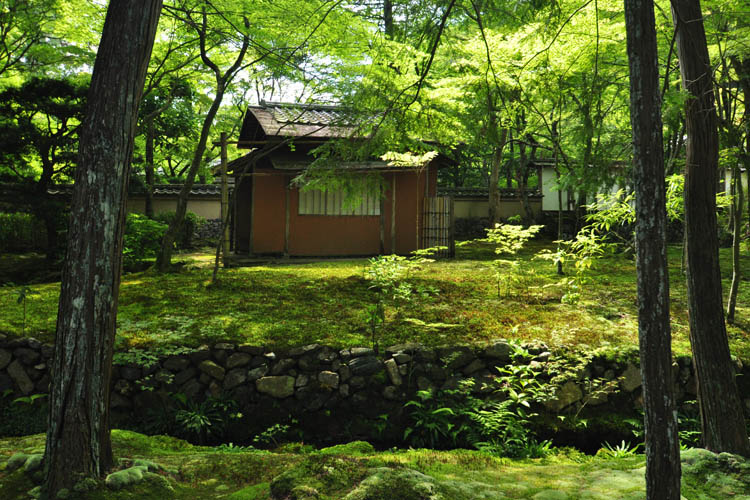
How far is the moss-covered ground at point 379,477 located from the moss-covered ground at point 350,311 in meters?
1.87

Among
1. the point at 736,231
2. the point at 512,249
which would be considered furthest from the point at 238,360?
the point at 736,231

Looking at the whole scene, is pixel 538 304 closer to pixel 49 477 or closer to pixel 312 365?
pixel 312 365

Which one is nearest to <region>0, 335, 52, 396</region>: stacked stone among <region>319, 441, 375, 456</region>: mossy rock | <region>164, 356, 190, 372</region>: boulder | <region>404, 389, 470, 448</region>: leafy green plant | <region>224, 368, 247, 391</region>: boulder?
<region>164, 356, 190, 372</region>: boulder

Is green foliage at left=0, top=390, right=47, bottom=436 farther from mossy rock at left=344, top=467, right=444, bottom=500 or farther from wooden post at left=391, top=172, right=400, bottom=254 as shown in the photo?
wooden post at left=391, top=172, right=400, bottom=254

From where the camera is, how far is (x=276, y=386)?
5180 mm

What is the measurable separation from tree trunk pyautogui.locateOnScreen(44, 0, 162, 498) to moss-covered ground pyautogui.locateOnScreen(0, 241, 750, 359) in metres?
2.68

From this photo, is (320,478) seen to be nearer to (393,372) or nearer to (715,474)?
(393,372)

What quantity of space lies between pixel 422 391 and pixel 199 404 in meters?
2.36

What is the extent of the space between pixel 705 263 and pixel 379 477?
3132 millimetres

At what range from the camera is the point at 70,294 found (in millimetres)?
2746

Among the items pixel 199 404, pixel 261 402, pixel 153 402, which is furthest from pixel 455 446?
pixel 153 402

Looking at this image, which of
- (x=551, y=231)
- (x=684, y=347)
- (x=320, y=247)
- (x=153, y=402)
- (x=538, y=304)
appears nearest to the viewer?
(x=153, y=402)

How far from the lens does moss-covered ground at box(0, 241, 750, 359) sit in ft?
18.8

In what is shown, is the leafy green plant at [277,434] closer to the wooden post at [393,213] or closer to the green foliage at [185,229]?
the wooden post at [393,213]
